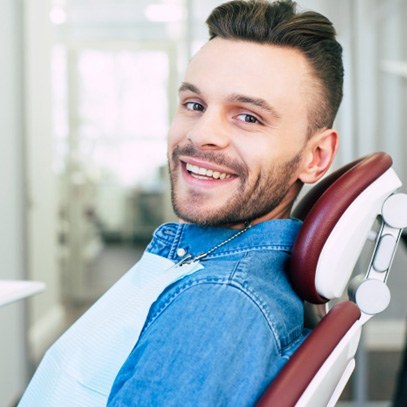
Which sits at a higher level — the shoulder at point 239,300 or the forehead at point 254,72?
the forehead at point 254,72

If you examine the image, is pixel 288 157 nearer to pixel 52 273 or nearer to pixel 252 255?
pixel 252 255

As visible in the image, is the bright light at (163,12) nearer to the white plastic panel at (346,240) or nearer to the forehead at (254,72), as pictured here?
the forehead at (254,72)

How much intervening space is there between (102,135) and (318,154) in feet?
11.1

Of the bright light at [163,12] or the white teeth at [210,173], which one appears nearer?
the white teeth at [210,173]

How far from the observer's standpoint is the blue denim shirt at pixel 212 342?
717mm

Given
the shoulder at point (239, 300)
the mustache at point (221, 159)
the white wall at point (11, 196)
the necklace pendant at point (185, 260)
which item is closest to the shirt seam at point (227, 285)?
the shoulder at point (239, 300)

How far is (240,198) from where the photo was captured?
3.12ft

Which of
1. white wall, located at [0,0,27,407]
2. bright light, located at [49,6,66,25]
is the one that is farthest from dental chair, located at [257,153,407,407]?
bright light, located at [49,6,66,25]

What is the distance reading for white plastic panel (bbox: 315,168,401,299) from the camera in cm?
86

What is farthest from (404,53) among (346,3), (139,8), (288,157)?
(288,157)

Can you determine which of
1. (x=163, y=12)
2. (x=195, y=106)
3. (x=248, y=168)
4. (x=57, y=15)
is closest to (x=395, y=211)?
(x=248, y=168)

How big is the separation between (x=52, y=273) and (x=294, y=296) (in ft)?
10.8

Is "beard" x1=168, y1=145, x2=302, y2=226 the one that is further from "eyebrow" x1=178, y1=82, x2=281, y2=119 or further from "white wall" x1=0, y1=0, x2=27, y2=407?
"white wall" x1=0, y1=0, x2=27, y2=407

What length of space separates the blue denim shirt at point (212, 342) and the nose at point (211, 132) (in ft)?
0.63
